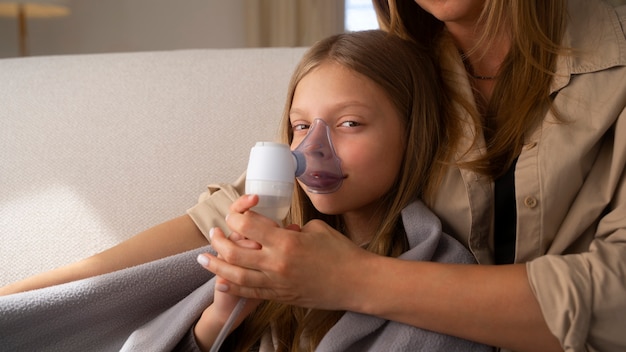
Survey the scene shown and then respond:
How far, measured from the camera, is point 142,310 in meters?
1.09

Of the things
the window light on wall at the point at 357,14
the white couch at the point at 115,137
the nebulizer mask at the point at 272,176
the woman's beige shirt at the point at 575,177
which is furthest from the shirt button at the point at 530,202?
the window light on wall at the point at 357,14

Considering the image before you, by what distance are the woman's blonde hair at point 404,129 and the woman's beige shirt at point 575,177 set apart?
0.18 ft

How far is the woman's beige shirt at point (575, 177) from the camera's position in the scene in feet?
3.19

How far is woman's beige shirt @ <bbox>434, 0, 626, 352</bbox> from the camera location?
974 mm

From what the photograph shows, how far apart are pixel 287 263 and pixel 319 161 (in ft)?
0.65

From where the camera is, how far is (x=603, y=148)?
1.03 meters

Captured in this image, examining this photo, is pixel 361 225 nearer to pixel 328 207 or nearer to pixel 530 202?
pixel 328 207

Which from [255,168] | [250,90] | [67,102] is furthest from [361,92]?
[67,102]

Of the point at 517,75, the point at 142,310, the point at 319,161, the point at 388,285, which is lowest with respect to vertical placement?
the point at 142,310

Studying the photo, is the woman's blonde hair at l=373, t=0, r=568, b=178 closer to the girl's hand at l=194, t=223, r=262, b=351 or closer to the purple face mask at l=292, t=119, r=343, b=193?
the purple face mask at l=292, t=119, r=343, b=193

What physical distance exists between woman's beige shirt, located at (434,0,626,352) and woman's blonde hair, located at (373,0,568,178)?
0.02m

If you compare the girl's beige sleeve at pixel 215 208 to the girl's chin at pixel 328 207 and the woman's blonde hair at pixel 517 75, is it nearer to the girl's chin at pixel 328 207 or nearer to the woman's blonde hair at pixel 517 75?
the girl's chin at pixel 328 207

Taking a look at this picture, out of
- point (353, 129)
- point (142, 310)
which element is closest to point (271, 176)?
point (353, 129)

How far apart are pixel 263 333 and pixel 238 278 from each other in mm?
231
